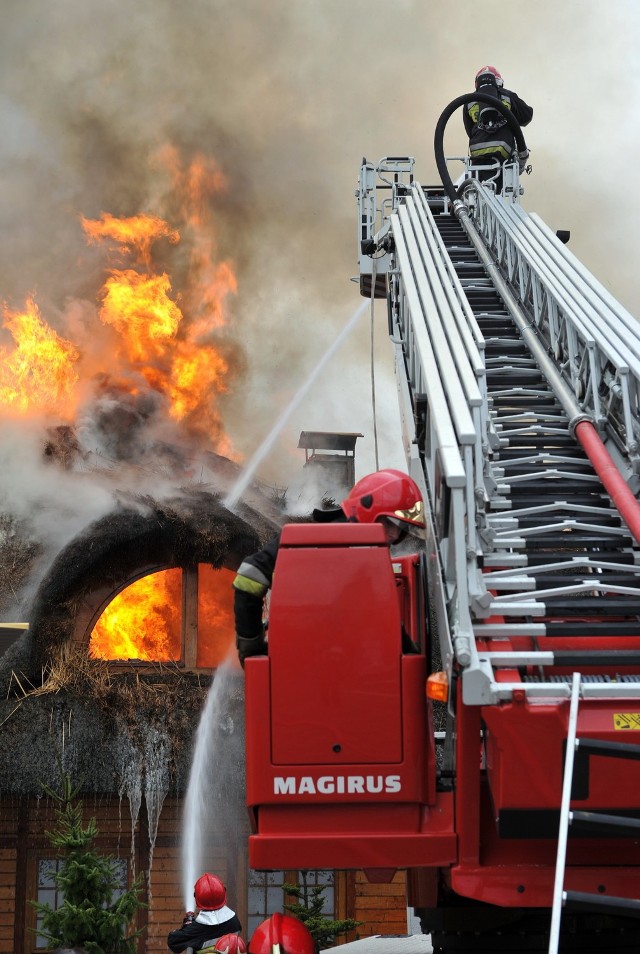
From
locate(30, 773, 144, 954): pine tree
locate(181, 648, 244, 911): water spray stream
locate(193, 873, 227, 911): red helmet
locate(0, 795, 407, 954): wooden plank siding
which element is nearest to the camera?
locate(193, 873, 227, 911): red helmet

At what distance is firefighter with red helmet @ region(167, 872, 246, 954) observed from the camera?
632 centimetres

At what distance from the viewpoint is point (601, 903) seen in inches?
163

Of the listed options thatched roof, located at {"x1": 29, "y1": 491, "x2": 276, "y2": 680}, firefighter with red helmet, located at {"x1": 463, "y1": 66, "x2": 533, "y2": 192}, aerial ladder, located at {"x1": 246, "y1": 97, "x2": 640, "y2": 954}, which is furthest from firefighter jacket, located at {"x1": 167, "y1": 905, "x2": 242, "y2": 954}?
firefighter with red helmet, located at {"x1": 463, "y1": 66, "x2": 533, "y2": 192}

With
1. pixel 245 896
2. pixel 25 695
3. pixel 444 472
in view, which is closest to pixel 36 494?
pixel 25 695

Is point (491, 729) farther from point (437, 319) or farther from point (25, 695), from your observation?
point (25, 695)

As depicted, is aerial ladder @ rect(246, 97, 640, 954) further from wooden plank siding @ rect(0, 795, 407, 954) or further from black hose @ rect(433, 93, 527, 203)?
wooden plank siding @ rect(0, 795, 407, 954)

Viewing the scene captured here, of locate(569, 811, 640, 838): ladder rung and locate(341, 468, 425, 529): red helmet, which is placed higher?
locate(341, 468, 425, 529): red helmet

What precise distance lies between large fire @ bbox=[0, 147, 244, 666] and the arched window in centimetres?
1

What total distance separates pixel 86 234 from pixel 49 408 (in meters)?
3.30

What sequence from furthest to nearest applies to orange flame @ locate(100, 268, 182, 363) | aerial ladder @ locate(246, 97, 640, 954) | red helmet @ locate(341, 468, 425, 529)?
orange flame @ locate(100, 268, 182, 363)
red helmet @ locate(341, 468, 425, 529)
aerial ladder @ locate(246, 97, 640, 954)

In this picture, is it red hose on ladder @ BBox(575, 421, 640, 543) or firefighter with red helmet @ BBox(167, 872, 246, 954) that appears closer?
red hose on ladder @ BBox(575, 421, 640, 543)

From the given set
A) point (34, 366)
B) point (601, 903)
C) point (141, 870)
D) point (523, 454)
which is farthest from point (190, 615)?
point (601, 903)

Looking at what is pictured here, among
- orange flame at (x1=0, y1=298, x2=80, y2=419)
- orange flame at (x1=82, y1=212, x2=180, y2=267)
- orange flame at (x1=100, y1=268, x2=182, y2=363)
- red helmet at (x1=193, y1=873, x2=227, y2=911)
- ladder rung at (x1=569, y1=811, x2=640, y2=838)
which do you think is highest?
orange flame at (x1=82, y1=212, x2=180, y2=267)

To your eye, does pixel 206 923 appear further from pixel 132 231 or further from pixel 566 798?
pixel 132 231
